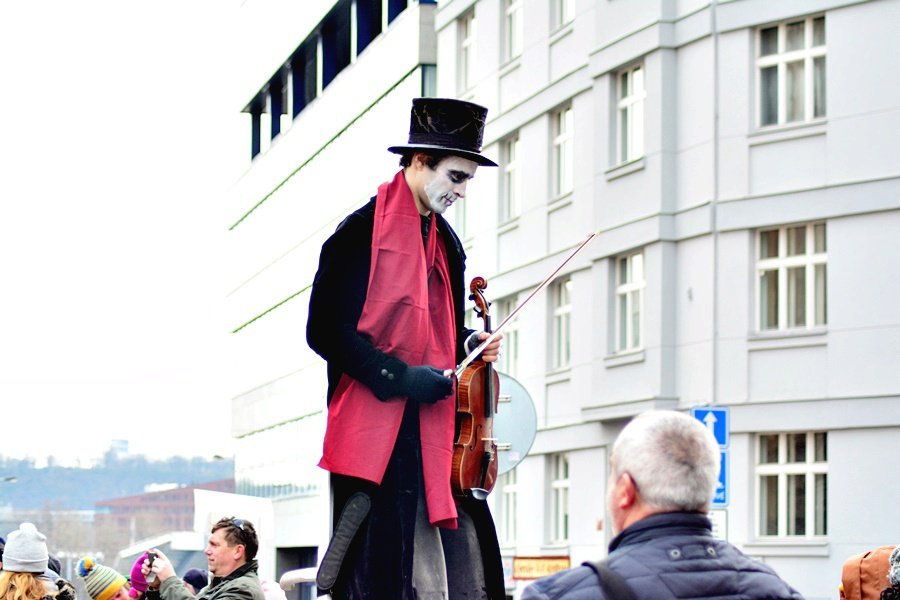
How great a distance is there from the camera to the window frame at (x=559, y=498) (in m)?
38.0

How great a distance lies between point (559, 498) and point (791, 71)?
35.1ft

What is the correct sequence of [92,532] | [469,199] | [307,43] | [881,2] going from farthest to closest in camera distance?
[92,532], [307,43], [469,199], [881,2]

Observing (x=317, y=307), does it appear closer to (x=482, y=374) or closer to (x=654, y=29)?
(x=482, y=374)

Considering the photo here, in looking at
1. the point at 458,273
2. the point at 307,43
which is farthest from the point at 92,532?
the point at 458,273

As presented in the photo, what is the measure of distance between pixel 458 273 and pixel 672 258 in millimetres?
26522

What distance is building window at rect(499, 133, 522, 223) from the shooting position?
40.6 metres

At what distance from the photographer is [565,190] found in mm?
37781

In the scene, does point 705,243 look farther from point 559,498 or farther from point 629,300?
point 559,498

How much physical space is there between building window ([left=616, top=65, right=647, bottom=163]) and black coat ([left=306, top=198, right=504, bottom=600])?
91.2 ft

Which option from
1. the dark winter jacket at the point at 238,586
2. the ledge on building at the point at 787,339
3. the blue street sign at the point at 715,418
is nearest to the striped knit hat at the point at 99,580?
the dark winter jacket at the point at 238,586

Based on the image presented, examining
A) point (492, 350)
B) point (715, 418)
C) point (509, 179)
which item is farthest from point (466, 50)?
point (492, 350)

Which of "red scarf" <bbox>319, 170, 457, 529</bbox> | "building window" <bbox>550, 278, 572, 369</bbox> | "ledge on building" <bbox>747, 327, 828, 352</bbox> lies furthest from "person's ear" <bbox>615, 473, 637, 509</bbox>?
"building window" <bbox>550, 278, 572, 369</bbox>

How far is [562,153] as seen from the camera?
3809 cm

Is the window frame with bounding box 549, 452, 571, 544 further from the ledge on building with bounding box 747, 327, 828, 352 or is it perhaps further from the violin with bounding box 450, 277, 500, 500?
the violin with bounding box 450, 277, 500, 500
